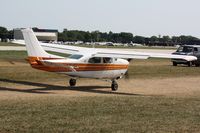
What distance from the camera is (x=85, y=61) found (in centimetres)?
2178

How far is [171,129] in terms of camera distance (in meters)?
10.8

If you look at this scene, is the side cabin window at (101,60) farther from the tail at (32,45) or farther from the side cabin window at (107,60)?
the tail at (32,45)

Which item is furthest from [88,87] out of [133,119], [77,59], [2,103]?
[133,119]

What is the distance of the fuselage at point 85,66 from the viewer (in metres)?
20.6

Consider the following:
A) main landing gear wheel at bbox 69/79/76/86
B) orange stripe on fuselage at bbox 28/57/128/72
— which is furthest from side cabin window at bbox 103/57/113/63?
main landing gear wheel at bbox 69/79/76/86

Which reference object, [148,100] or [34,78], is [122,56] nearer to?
[148,100]

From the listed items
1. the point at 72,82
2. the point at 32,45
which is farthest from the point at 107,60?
the point at 32,45

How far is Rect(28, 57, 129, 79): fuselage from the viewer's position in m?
20.6

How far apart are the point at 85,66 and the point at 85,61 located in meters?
0.24

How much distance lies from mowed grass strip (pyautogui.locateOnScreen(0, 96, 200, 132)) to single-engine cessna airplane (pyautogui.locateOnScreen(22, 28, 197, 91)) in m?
4.49

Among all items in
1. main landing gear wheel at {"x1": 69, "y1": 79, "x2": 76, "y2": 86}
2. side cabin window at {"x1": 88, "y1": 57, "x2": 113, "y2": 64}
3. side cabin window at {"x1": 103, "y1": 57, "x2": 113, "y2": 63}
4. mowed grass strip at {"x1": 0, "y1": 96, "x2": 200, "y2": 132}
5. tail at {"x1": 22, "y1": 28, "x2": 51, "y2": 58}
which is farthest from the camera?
main landing gear wheel at {"x1": 69, "y1": 79, "x2": 76, "y2": 86}

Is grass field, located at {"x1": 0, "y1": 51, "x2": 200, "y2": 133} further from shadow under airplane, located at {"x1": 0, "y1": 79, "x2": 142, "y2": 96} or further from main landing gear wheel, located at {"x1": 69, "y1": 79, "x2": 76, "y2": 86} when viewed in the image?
main landing gear wheel, located at {"x1": 69, "y1": 79, "x2": 76, "y2": 86}

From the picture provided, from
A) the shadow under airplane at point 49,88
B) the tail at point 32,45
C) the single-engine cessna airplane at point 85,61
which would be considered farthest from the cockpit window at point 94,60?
the tail at point 32,45

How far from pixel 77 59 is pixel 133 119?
987 cm
